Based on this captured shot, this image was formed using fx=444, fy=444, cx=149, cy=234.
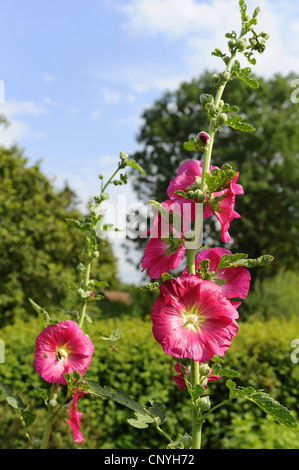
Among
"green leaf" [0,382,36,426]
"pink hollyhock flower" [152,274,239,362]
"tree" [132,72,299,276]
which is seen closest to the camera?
"pink hollyhock flower" [152,274,239,362]

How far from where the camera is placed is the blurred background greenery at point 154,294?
179 inches

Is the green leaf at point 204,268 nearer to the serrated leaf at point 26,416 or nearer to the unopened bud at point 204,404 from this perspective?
the unopened bud at point 204,404

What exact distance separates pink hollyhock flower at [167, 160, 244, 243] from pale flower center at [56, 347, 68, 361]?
0.72 meters

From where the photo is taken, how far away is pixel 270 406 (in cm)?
105

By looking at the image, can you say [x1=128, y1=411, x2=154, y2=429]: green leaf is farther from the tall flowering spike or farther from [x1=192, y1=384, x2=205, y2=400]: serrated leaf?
the tall flowering spike

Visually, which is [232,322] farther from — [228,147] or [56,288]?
[228,147]


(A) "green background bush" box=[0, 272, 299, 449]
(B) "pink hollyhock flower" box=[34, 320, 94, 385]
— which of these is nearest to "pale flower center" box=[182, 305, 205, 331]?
(B) "pink hollyhock flower" box=[34, 320, 94, 385]

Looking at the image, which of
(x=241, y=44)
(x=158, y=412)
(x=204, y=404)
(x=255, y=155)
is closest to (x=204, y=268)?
(x=204, y=404)

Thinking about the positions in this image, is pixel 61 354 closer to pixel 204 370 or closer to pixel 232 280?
pixel 204 370

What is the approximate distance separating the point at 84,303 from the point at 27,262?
30.2 ft

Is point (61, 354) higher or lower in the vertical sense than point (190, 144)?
lower

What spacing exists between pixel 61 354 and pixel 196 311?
2.33 feet

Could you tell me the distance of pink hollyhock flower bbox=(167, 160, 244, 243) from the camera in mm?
1124

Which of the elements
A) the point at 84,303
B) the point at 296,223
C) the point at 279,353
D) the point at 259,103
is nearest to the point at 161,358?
the point at 279,353
